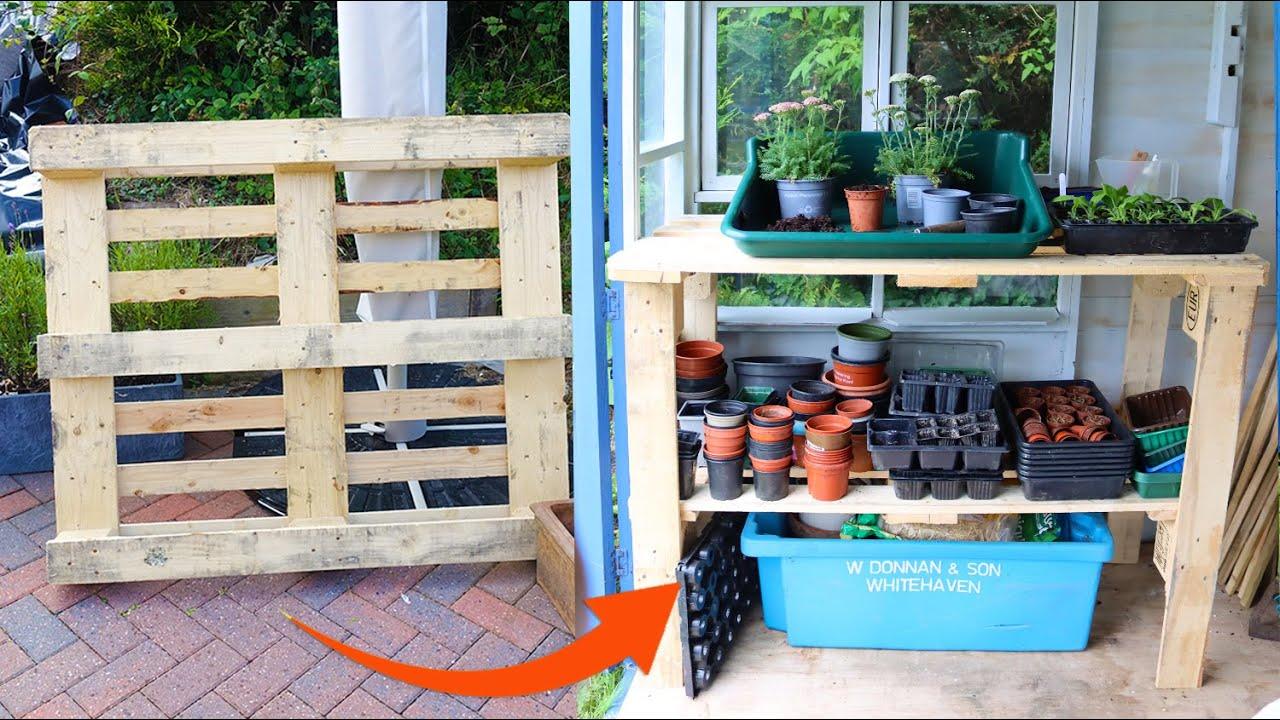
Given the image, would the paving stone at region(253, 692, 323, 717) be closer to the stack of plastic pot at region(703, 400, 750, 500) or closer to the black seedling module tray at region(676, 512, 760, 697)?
the black seedling module tray at region(676, 512, 760, 697)

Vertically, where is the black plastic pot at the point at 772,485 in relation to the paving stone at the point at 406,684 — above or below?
above

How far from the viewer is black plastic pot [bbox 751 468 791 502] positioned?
3240 mm

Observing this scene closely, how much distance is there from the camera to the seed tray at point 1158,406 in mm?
3670

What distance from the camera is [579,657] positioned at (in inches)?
139

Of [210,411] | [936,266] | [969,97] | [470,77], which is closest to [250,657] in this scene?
Answer: [210,411]

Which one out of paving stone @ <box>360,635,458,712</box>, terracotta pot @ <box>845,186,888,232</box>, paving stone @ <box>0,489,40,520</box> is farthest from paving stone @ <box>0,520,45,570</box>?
terracotta pot @ <box>845,186,888,232</box>

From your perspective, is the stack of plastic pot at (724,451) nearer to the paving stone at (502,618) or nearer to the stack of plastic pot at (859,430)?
the stack of plastic pot at (859,430)

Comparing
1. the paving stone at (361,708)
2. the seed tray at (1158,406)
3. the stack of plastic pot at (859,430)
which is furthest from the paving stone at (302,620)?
the seed tray at (1158,406)

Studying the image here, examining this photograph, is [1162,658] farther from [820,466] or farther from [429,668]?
[429,668]

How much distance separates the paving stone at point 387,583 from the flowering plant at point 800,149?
183cm

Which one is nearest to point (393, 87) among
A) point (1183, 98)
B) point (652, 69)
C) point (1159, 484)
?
point (652, 69)

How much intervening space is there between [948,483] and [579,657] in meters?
1.23

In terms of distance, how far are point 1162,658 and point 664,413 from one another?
1.55 m

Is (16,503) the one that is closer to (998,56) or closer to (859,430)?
(859,430)
